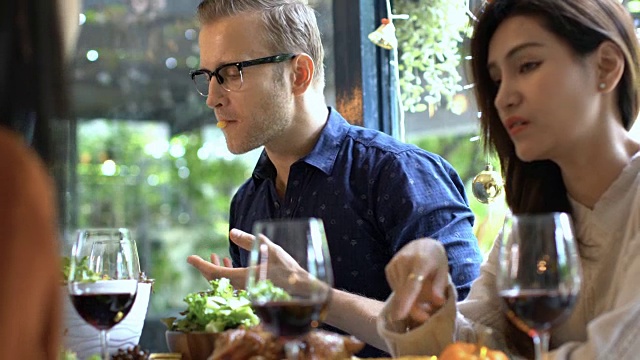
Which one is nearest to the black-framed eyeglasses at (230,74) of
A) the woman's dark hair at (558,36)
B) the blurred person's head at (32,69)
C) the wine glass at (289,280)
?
the woman's dark hair at (558,36)

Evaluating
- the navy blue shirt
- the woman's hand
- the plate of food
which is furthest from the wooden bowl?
the navy blue shirt

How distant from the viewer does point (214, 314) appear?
191 cm

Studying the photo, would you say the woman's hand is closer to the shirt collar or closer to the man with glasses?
the man with glasses

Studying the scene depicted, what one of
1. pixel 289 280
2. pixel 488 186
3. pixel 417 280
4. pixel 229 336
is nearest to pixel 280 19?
pixel 488 186

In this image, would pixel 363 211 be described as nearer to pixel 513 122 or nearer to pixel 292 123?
pixel 292 123

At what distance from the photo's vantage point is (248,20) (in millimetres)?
2928

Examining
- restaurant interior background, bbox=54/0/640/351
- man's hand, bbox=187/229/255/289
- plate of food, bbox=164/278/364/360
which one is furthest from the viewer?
restaurant interior background, bbox=54/0/640/351

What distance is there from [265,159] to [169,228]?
3.45 m

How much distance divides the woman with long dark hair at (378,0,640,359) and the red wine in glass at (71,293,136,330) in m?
0.48

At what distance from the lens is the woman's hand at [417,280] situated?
1688 mm

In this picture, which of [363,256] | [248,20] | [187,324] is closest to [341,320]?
[363,256]

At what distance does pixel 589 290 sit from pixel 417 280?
1.20 ft

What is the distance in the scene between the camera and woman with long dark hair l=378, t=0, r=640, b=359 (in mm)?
1744

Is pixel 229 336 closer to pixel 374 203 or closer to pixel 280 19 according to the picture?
pixel 374 203
